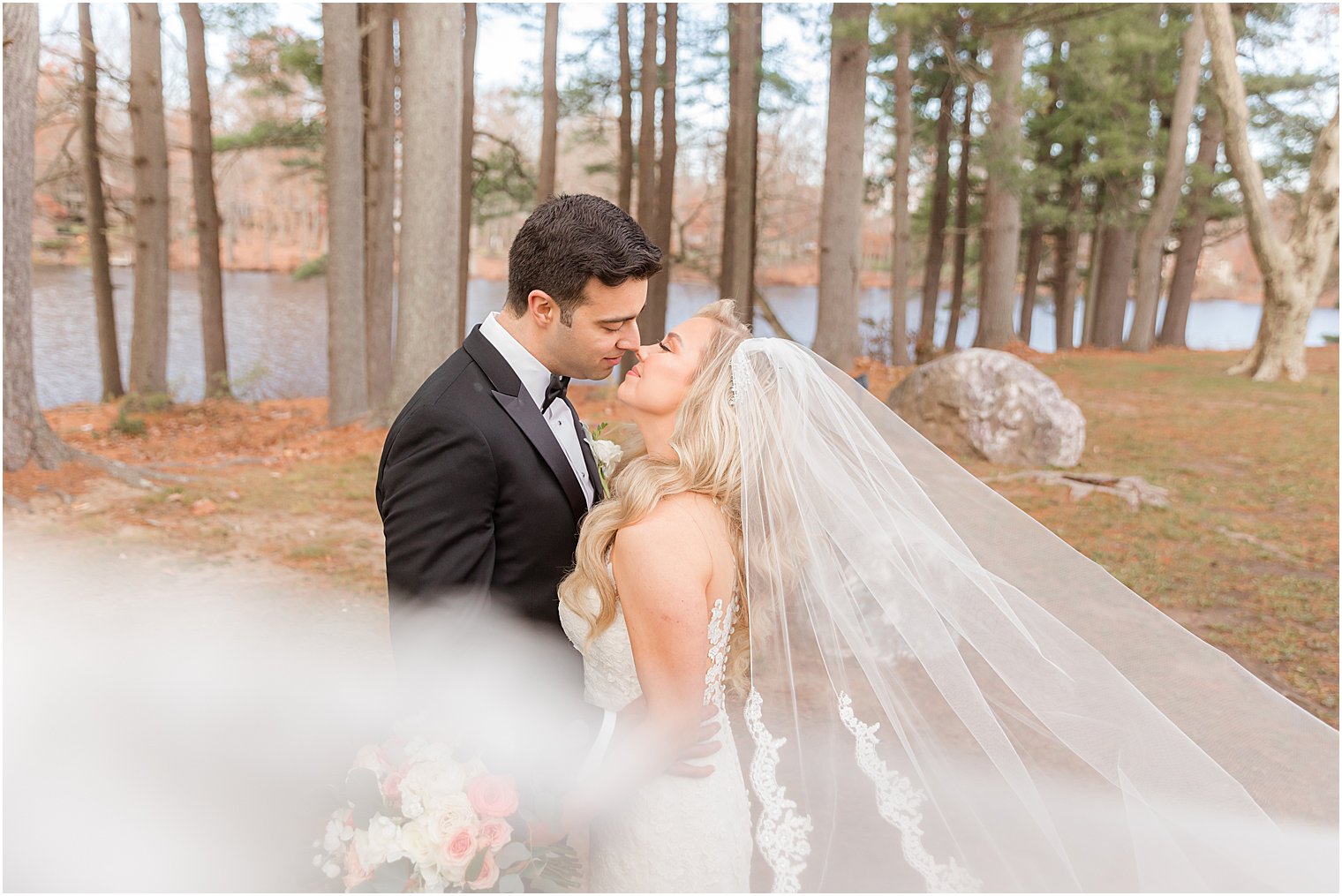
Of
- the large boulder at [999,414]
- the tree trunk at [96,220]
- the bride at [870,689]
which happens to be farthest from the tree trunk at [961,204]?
the bride at [870,689]

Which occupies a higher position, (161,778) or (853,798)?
(853,798)

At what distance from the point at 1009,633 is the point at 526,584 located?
4.74ft

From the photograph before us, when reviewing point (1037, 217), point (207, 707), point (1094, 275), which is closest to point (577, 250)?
point (207, 707)

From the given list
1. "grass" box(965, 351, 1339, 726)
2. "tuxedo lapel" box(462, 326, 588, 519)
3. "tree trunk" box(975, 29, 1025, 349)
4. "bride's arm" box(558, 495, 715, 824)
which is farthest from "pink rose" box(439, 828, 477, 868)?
"tree trunk" box(975, 29, 1025, 349)

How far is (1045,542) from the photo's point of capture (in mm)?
2848

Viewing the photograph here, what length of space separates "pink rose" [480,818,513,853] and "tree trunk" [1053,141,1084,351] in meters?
23.8

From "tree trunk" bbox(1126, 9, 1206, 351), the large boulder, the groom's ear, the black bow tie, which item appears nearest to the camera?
the groom's ear

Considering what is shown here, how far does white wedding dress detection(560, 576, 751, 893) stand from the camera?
8.60 ft

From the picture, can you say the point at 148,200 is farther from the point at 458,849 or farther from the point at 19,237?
the point at 458,849

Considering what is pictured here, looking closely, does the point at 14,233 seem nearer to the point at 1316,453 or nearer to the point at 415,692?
the point at 415,692

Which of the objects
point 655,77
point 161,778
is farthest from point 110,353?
point 161,778

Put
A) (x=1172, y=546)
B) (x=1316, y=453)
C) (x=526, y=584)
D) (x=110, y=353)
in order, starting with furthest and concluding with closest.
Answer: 1. (x=110, y=353)
2. (x=1316, y=453)
3. (x=1172, y=546)
4. (x=526, y=584)

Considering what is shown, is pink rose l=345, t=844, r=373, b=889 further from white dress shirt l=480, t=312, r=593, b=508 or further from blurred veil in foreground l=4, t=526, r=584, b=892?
white dress shirt l=480, t=312, r=593, b=508

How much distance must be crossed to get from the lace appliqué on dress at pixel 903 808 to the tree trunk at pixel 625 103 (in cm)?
1719
